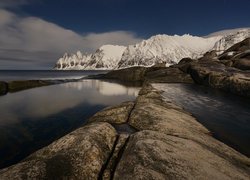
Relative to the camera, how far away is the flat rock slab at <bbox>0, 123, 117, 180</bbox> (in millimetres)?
6742

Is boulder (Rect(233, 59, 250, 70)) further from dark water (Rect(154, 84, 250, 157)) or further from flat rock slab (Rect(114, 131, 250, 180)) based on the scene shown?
flat rock slab (Rect(114, 131, 250, 180))

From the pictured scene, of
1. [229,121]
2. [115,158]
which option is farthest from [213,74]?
[115,158]

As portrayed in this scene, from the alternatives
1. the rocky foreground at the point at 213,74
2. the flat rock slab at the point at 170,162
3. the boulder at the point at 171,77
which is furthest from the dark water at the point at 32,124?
the boulder at the point at 171,77

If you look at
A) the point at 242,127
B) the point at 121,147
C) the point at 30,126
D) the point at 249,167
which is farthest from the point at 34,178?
the point at 242,127

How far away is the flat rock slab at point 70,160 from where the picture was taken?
22.1ft

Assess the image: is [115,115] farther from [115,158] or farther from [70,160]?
[70,160]

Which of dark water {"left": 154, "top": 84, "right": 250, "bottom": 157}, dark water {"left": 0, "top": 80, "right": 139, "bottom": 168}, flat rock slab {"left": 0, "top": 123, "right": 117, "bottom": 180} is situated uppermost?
flat rock slab {"left": 0, "top": 123, "right": 117, "bottom": 180}

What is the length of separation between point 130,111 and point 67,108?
13280 millimetres

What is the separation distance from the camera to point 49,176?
668 centimetres

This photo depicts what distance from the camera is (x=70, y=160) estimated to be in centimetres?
733

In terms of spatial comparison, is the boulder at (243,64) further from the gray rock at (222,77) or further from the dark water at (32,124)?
the dark water at (32,124)

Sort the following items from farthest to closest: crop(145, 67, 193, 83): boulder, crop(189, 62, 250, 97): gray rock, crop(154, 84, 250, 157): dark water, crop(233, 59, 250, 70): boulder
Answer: crop(145, 67, 193, 83): boulder → crop(233, 59, 250, 70): boulder → crop(189, 62, 250, 97): gray rock → crop(154, 84, 250, 157): dark water

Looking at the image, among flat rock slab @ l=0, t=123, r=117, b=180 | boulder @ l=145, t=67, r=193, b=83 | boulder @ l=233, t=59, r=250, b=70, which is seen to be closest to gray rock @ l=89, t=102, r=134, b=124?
flat rock slab @ l=0, t=123, r=117, b=180

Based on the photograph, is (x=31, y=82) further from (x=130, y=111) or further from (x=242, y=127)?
(x=242, y=127)
